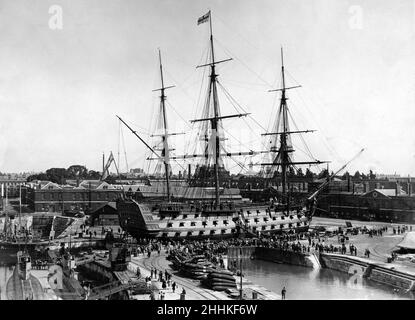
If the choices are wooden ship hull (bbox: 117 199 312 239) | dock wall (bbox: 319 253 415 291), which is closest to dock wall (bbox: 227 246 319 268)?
dock wall (bbox: 319 253 415 291)

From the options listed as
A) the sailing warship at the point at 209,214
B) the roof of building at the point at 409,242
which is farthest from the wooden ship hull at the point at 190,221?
the roof of building at the point at 409,242

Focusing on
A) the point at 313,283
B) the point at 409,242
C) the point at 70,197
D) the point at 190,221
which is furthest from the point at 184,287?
the point at 70,197

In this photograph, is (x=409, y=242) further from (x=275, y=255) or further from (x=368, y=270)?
(x=275, y=255)

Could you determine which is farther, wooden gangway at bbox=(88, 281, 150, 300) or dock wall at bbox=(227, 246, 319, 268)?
dock wall at bbox=(227, 246, 319, 268)

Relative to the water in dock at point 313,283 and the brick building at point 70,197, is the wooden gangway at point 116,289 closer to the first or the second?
the water in dock at point 313,283

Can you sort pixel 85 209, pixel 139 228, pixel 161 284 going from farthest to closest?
pixel 85 209, pixel 139 228, pixel 161 284

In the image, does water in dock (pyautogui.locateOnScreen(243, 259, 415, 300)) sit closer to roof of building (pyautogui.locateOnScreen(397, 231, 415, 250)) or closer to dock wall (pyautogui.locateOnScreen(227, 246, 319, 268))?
dock wall (pyautogui.locateOnScreen(227, 246, 319, 268))
